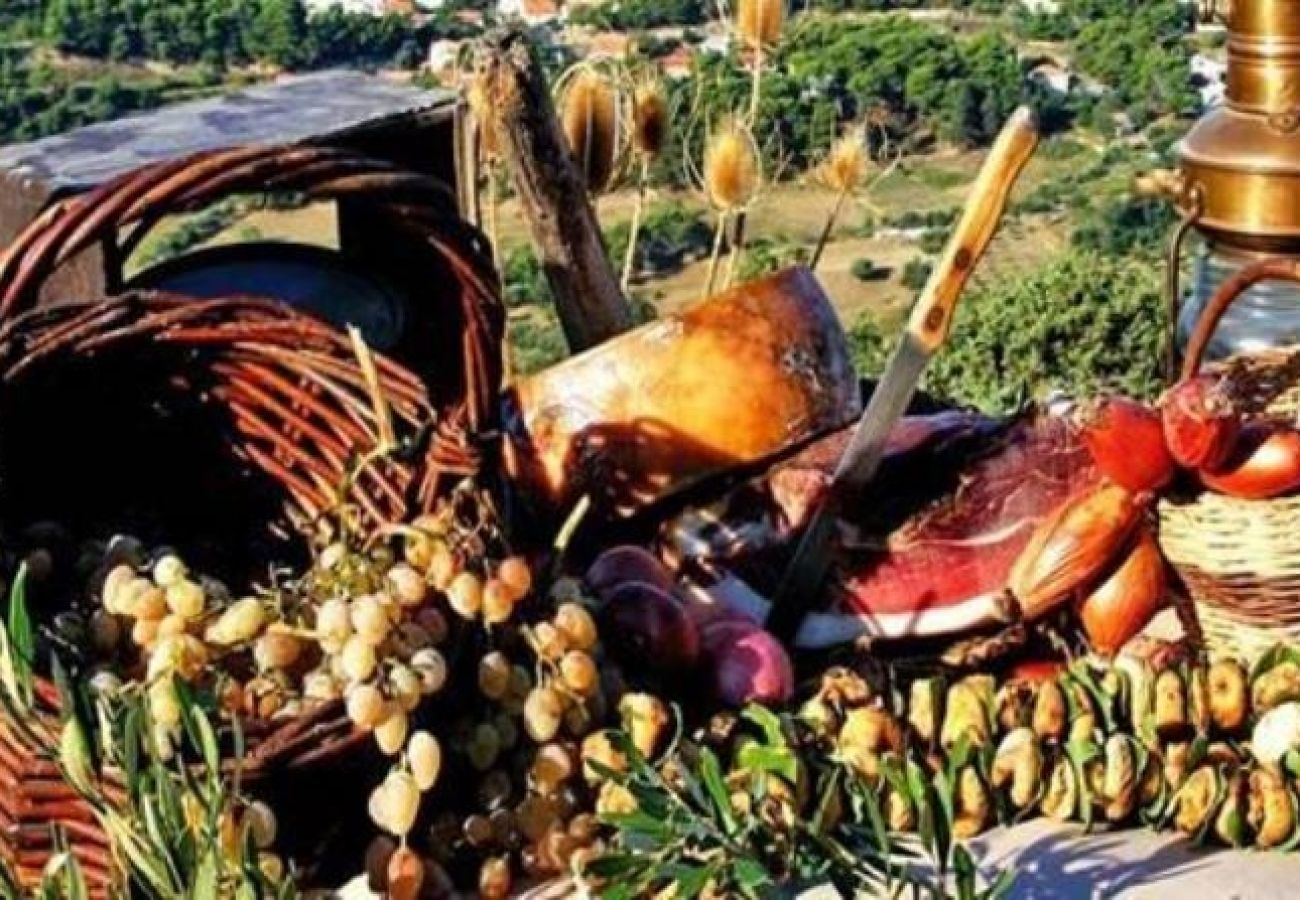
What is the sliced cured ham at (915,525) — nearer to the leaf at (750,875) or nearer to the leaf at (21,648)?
the leaf at (750,875)

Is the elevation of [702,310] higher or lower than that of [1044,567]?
higher

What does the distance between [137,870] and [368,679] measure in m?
0.15

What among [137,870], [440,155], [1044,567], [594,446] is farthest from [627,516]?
[440,155]

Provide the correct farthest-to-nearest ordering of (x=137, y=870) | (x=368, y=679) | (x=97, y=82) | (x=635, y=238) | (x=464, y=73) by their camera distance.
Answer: (x=97, y=82)
(x=635, y=238)
(x=464, y=73)
(x=368, y=679)
(x=137, y=870)

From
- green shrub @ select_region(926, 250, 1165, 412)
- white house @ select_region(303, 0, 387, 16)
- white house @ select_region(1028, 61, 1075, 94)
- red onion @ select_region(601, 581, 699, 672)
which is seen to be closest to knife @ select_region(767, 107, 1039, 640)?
red onion @ select_region(601, 581, 699, 672)

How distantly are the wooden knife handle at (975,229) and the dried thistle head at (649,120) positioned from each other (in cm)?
44

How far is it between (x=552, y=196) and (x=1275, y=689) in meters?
0.59

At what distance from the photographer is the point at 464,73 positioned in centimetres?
158

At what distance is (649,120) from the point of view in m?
1.67

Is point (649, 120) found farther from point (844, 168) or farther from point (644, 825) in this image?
point (644, 825)

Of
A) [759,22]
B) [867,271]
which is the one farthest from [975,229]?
[867,271]

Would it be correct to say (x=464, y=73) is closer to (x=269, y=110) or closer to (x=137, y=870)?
(x=269, y=110)

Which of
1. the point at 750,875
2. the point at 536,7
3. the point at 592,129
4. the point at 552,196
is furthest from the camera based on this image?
the point at 536,7

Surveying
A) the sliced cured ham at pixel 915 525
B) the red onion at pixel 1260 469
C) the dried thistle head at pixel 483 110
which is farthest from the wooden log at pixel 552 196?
the red onion at pixel 1260 469
